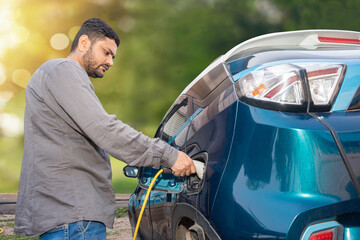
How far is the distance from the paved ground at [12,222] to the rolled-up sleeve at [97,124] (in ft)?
12.9

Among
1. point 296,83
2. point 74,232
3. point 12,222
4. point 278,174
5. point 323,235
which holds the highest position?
point 296,83

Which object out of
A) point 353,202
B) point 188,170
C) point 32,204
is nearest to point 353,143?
point 353,202

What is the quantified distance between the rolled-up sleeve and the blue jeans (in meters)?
0.39

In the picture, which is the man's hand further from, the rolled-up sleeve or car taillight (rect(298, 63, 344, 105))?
car taillight (rect(298, 63, 344, 105))

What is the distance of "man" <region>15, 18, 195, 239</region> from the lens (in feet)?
7.32

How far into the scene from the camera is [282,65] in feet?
6.33

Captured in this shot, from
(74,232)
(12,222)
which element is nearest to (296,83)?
(74,232)

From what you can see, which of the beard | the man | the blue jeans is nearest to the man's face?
the beard

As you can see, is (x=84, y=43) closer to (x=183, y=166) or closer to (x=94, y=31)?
(x=94, y=31)

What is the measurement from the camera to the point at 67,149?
2297 millimetres

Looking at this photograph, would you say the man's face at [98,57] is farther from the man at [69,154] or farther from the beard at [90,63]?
the man at [69,154]

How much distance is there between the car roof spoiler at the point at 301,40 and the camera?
7.97 feet

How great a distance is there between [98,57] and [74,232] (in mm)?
935

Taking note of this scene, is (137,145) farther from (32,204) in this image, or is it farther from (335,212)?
(335,212)
